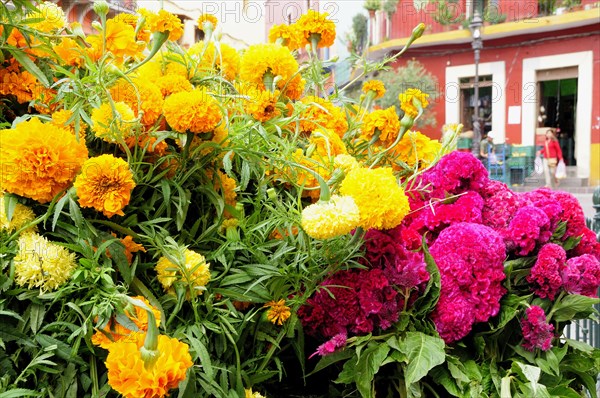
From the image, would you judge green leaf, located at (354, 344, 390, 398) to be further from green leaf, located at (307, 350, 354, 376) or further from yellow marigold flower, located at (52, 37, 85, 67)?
yellow marigold flower, located at (52, 37, 85, 67)

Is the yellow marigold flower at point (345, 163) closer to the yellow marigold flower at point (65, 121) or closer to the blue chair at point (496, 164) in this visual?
the yellow marigold flower at point (65, 121)

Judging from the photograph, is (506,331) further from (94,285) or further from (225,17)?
(225,17)

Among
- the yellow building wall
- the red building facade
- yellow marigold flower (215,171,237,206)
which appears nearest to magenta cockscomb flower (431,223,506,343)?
yellow marigold flower (215,171,237,206)

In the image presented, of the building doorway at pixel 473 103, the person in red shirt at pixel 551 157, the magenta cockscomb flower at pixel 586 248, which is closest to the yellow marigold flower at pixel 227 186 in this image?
the magenta cockscomb flower at pixel 586 248

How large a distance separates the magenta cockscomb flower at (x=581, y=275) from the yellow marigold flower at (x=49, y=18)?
861mm

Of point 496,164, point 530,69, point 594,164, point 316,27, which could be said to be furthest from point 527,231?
point 530,69

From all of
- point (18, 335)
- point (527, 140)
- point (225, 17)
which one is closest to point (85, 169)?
point (18, 335)

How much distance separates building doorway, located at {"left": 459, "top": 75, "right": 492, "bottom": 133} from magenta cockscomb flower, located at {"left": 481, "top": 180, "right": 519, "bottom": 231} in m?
12.1

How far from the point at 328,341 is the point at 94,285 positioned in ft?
1.05

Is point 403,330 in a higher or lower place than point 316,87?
lower

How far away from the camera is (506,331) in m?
0.87

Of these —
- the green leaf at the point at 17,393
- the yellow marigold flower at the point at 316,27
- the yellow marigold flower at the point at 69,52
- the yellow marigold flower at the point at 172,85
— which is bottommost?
the green leaf at the point at 17,393

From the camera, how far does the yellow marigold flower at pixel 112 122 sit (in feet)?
2.21

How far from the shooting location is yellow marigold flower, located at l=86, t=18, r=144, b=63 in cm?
83
